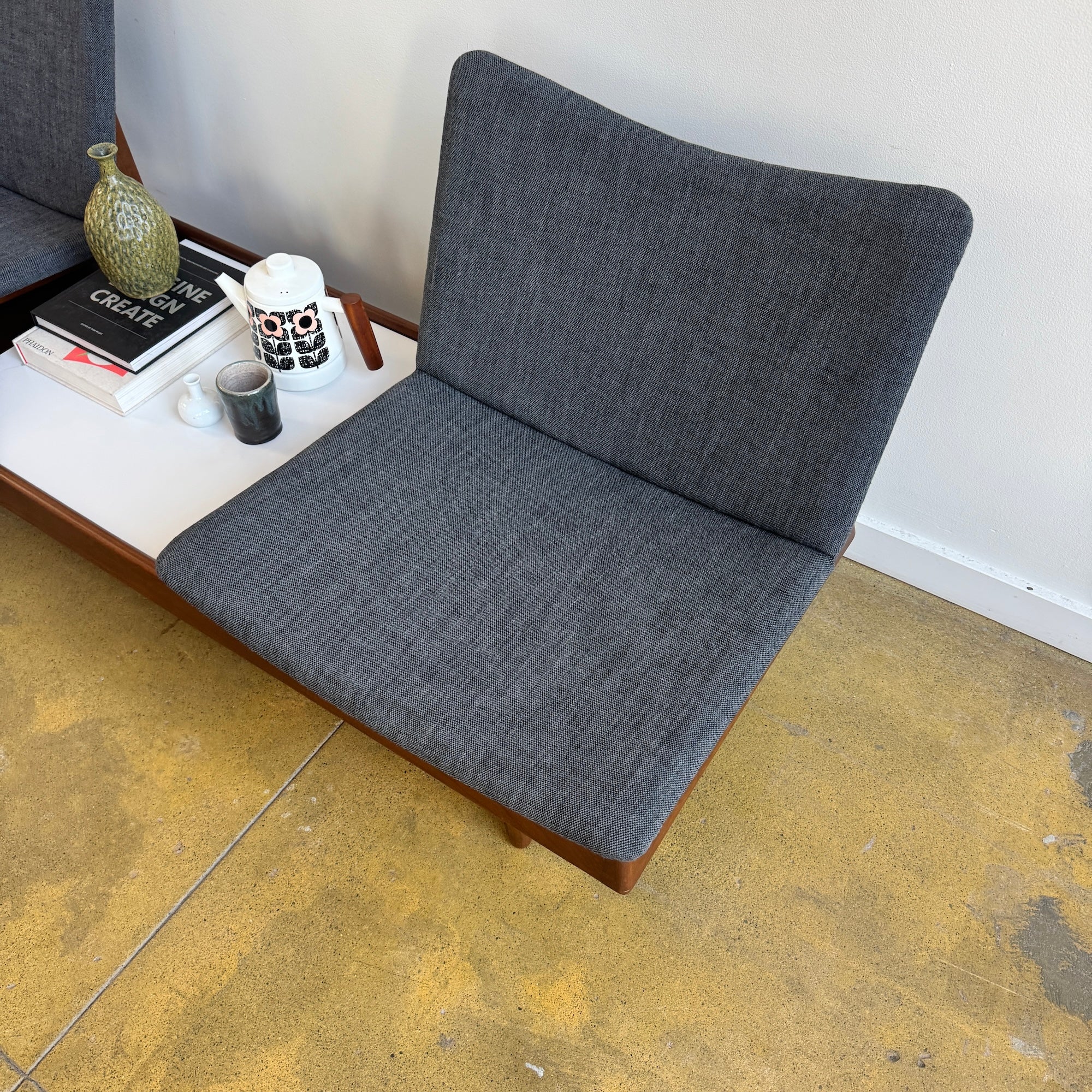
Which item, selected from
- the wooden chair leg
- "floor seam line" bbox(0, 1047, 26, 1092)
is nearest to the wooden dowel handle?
the wooden chair leg

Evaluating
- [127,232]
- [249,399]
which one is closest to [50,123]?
[127,232]

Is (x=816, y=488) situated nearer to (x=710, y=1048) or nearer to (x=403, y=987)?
(x=710, y=1048)

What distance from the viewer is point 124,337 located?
4.72ft

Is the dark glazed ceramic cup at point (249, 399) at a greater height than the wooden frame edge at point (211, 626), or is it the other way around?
the dark glazed ceramic cup at point (249, 399)

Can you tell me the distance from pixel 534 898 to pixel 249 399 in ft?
2.70

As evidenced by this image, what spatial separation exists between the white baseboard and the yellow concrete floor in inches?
1.4

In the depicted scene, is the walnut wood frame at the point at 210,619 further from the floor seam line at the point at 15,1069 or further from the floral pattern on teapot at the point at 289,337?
the floor seam line at the point at 15,1069

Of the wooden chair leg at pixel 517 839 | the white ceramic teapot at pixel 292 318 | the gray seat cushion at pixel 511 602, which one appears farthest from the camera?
the white ceramic teapot at pixel 292 318

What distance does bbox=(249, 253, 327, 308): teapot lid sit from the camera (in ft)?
4.31

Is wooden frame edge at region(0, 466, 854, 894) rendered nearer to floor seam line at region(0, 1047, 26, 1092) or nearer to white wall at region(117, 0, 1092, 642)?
white wall at region(117, 0, 1092, 642)

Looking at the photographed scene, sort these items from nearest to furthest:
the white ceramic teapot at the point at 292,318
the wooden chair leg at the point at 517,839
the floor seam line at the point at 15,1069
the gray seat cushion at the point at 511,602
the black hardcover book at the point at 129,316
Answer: the gray seat cushion at the point at 511,602
the floor seam line at the point at 15,1069
the wooden chair leg at the point at 517,839
the white ceramic teapot at the point at 292,318
the black hardcover book at the point at 129,316

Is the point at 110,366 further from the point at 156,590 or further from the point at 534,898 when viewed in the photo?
the point at 534,898

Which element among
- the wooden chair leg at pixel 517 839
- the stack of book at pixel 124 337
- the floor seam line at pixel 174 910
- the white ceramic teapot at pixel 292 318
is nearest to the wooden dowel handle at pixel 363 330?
the white ceramic teapot at pixel 292 318

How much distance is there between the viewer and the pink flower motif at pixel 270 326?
1.34 m
